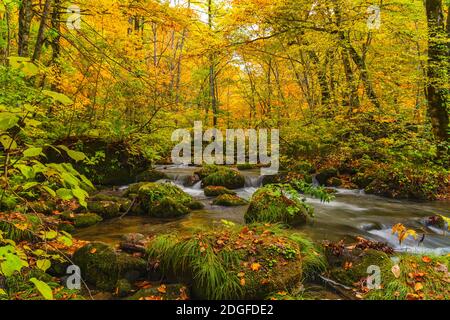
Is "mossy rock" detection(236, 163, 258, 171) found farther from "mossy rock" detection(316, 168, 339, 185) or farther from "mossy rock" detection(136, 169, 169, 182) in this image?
"mossy rock" detection(136, 169, 169, 182)

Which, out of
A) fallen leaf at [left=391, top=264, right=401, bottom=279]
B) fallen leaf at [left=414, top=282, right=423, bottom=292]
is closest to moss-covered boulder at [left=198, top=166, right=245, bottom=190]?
fallen leaf at [left=391, top=264, right=401, bottom=279]

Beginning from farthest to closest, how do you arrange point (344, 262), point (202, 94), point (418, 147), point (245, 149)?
point (202, 94) → point (245, 149) → point (418, 147) → point (344, 262)

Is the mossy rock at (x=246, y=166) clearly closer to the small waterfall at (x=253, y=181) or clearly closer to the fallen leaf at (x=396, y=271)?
the small waterfall at (x=253, y=181)

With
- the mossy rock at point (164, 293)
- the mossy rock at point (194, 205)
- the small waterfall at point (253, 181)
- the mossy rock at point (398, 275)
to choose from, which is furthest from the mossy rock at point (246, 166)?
the mossy rock at point (164, 293)

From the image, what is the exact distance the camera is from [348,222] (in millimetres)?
8305

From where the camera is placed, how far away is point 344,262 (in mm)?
5316

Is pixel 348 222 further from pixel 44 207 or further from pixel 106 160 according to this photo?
pixel 106 160

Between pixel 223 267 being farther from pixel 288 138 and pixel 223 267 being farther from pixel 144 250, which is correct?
pixel 288 138

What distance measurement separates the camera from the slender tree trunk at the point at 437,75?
1085cm

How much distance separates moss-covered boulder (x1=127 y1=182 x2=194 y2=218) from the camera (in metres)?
8.59

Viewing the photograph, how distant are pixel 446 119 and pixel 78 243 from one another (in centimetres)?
1193

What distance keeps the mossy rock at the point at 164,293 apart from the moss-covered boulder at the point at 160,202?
422 cm

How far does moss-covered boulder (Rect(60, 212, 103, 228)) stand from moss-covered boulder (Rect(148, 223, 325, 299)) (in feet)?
9.68
